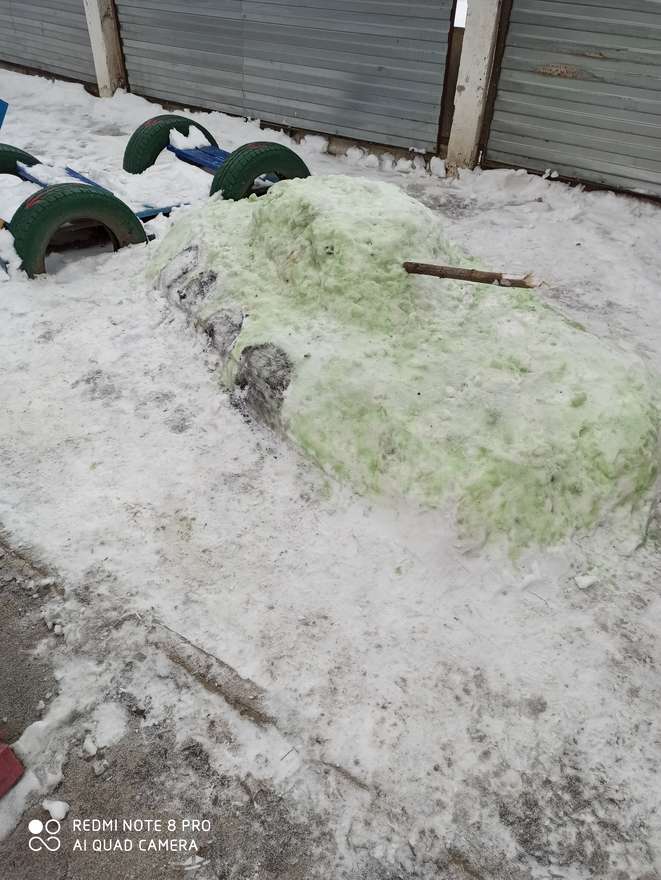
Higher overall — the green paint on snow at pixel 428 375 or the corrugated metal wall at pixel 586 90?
the corrugated metal wall at pixel 586 90

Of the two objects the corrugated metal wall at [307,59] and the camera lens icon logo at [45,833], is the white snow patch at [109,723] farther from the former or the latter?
the corrugated metal wall at [307,59]

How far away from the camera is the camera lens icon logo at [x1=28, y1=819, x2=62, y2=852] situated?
182 centimetres

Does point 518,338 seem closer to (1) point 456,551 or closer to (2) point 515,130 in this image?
(1) point 456,551

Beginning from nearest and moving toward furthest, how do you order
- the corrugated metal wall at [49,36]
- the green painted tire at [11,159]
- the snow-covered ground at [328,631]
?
the snow-covered ground at [328,631], the green painted tire at [11,159], the corrugated metal wall at [49,36]

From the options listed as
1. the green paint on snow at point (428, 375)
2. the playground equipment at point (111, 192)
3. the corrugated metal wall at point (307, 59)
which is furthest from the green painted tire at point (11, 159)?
the corrugated metal wall at point (307, 59)

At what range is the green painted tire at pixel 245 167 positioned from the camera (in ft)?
16.8

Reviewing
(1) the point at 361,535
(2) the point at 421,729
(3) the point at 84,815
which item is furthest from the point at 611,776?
(3) the point at 84,815

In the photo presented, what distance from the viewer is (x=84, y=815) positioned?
1.88 m

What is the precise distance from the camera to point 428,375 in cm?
307

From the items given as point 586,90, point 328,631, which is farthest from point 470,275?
point 586,90

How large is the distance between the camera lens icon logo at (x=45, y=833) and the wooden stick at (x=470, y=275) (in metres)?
2.89

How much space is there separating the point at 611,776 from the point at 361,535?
131cm

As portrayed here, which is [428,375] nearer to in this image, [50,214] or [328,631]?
[328,631]

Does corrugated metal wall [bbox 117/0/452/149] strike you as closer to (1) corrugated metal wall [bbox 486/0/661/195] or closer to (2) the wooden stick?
(1) corrugated metal wall [bbox 486/0/661/195]
